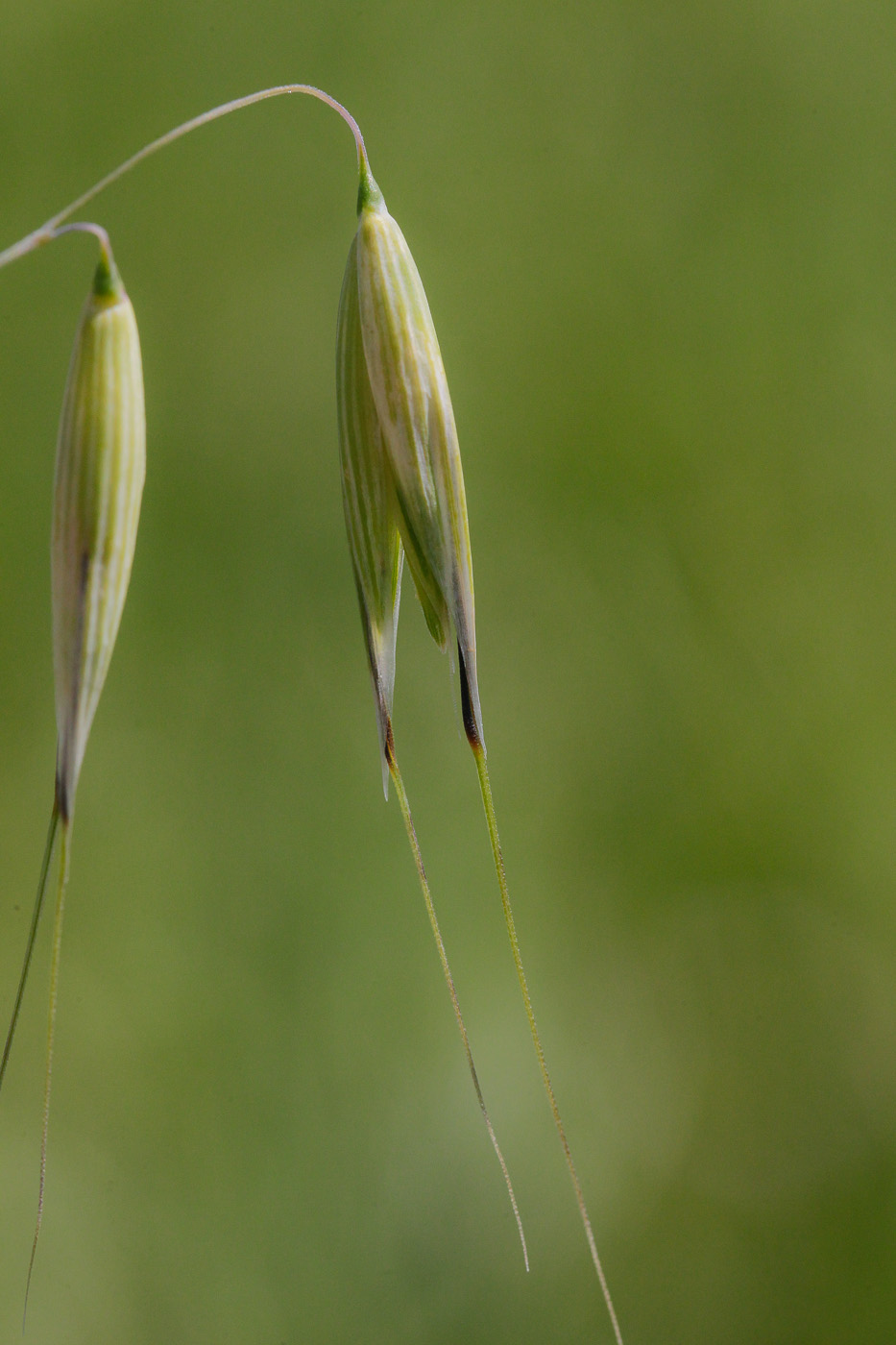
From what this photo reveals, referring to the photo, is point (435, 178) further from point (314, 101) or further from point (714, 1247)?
point (714, 1247)

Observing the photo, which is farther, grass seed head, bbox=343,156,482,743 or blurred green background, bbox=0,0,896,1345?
blurred green background, bbox=0,0,896,1345

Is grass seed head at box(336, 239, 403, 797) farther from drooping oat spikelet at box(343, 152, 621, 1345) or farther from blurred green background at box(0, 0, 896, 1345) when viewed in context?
blurred green background at box(0, 0, 896, 1345)

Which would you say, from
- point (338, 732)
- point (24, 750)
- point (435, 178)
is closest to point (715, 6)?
point (435, 178)

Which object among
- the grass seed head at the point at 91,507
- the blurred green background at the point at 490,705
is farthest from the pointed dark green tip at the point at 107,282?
the blurred green background at the point at 490,705

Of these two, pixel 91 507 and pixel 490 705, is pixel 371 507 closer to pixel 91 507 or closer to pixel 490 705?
pixel 91 507

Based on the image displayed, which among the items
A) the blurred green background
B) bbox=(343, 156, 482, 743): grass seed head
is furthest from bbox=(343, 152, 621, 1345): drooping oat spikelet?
the blurred green background
